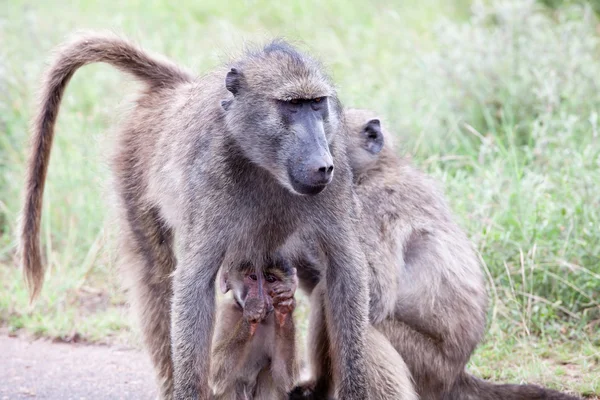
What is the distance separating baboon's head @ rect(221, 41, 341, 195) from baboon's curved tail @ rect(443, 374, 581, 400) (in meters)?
1.22

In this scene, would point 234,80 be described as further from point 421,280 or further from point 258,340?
point 421,280

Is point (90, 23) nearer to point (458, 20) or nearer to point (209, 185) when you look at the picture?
point (458, 20)

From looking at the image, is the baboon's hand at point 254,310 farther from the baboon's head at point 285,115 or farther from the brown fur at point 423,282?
the baboon's head at point 285,115

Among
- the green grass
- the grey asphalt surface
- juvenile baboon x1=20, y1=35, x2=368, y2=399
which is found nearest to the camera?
juvenile baboon x1=20, y1=35, x2=368, y2=399

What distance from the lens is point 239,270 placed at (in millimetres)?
3826

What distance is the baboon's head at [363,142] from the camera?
4207 millimetres

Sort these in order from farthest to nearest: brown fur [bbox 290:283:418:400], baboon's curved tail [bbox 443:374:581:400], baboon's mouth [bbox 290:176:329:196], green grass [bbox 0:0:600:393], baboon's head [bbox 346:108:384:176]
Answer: green grass [bbox 0:0:600:393] → baboon's head [bbox 346:108:384:176] → baboon's curved tail [bbox 443:374:581:400] → brown fur [bbox 290:283:418:400] → baboon's mouth [bbox 290:176:329:196]

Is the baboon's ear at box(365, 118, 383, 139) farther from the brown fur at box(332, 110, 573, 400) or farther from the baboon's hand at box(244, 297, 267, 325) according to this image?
the baboon's hand at box(244, 297, 267, 325)

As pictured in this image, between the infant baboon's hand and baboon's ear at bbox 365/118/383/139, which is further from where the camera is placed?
baboon's ear at bbox 365/118/383/139

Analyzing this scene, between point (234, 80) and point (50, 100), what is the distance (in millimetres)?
1172

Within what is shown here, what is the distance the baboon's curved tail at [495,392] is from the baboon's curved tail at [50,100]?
1872mm

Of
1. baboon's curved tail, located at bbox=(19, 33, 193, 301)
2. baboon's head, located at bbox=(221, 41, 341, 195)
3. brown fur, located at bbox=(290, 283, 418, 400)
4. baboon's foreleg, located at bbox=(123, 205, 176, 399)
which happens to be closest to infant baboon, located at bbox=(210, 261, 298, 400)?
brown fur, located at bbox=(290, 283, 418, 400)

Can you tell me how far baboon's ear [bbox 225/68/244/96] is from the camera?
351cm

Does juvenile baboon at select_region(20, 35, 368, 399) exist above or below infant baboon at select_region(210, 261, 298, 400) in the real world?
above
